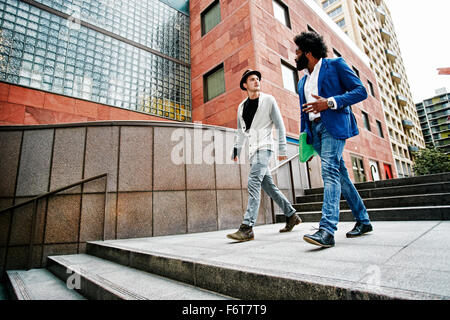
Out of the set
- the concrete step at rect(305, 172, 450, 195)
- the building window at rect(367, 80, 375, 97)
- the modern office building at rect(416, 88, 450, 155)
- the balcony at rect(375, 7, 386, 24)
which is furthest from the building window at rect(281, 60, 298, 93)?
the modern office building at rect(416, 88, 450, 155)

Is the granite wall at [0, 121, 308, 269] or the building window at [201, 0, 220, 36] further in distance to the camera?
the building window at [201, 0, 220, 36]

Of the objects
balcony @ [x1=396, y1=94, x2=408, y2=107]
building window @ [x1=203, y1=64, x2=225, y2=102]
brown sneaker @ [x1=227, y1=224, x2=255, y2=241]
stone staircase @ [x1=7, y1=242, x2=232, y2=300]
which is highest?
balcony @ [x1=396, y1=94, x2=408, y2=107]

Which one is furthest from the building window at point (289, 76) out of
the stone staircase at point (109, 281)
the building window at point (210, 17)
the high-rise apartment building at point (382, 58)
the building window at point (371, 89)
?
the high-rise apartment building at point (382, 58)

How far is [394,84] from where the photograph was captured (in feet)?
123

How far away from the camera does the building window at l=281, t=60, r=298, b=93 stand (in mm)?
9875

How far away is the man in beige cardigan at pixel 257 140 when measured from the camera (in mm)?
2842

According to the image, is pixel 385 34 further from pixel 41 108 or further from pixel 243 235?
pixel 243 235

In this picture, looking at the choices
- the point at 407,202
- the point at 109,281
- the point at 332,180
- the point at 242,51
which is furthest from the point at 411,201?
the point at 242,51

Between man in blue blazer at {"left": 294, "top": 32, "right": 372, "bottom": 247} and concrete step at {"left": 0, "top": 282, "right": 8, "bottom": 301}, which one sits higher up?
man in blue blazer at {"left": 294, "top": 32, "right": 372, "bottom": 247}

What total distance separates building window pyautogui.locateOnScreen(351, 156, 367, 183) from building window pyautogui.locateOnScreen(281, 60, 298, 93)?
642cm

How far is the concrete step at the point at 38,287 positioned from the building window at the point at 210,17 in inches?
432

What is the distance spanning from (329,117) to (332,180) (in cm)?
60

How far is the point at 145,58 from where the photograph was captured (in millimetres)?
9391

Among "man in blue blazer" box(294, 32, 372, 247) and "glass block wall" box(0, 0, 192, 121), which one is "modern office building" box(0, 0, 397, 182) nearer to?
"glass block wall" box(0, 0, 192, 121)
